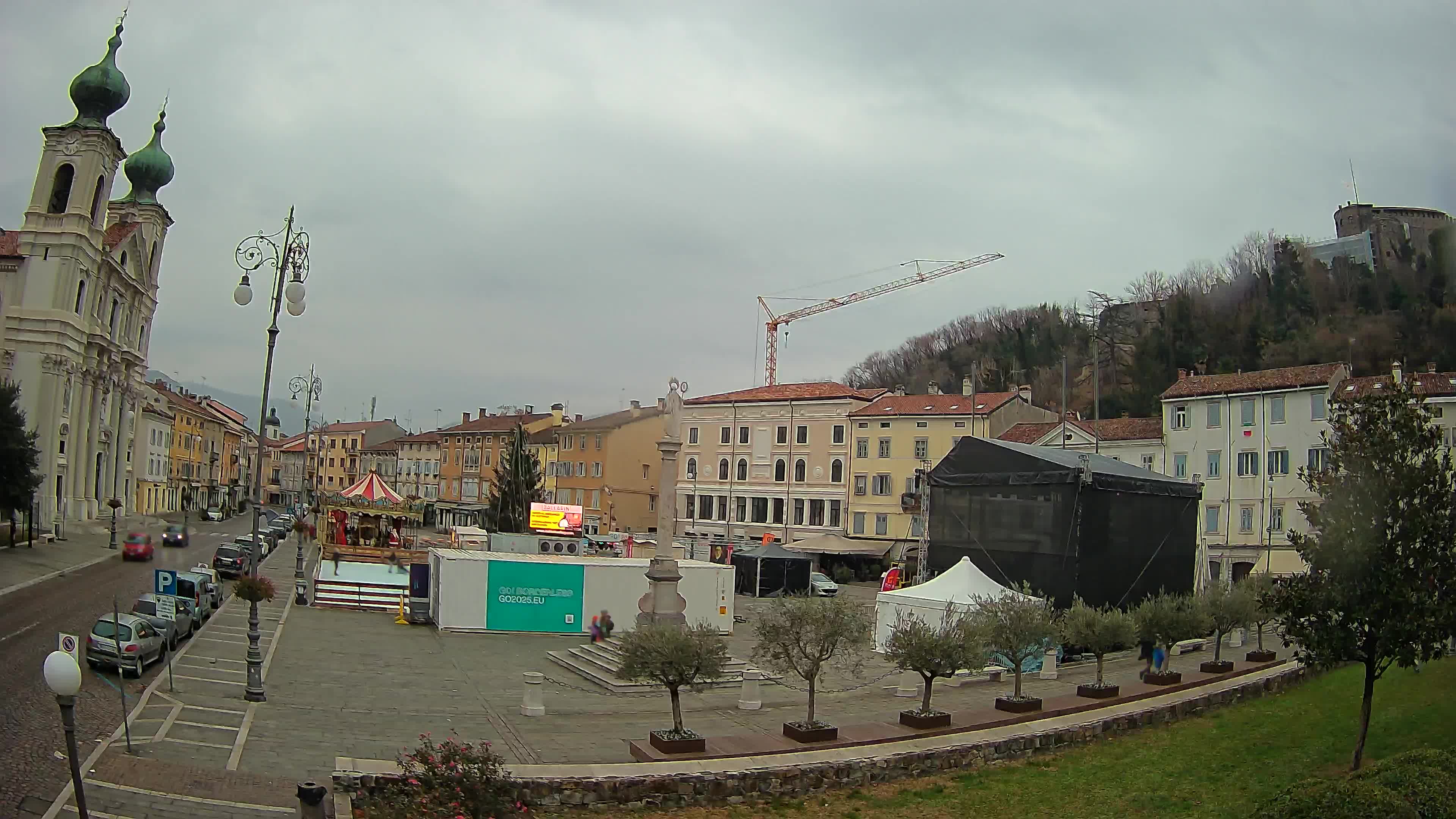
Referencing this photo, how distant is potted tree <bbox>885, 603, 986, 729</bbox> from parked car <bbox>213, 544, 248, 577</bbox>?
99.6ft

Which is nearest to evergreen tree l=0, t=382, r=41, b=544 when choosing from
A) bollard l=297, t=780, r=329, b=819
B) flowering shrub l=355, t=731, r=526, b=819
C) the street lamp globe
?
flowering shrub l=355, t=731, r=526, b=819

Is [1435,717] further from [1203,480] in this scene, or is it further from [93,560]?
[93,560]

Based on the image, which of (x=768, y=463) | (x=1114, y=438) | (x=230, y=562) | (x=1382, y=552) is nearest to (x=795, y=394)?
(x=768, y=463)

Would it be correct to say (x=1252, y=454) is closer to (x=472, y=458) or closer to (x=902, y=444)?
(x=902, y=444)

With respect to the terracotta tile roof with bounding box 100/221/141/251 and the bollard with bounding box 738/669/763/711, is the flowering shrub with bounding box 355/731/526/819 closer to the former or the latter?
the bollard with bounding box 738/669/763/711

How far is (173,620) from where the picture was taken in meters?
23.7

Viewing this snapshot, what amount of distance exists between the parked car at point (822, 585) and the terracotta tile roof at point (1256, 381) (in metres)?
19.9

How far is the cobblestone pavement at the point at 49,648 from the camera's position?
13055 millimetres

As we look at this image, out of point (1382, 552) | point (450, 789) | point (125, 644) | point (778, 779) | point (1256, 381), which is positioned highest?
point (1256, 381)

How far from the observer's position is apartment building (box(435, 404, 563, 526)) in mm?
88938

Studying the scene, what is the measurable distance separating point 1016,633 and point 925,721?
10.5ft

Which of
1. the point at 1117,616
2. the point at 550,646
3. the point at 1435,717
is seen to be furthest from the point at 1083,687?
the point at 550,646

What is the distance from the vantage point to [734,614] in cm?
3775

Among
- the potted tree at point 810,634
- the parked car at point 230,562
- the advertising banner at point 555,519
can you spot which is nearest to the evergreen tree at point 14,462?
the parked car at point 230,562
